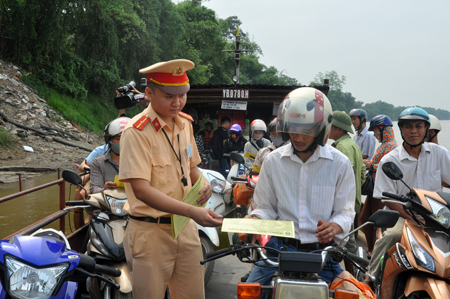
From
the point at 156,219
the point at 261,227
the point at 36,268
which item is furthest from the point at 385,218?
the point at 36,268

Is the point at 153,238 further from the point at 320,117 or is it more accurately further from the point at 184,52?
the point at 184,52

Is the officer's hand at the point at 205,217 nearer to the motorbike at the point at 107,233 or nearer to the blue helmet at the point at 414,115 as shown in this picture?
the motorbike at the point at 107,233

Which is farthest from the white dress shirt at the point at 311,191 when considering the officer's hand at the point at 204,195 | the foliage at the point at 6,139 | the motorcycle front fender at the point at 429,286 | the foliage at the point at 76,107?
the foliage at the point at 76,107

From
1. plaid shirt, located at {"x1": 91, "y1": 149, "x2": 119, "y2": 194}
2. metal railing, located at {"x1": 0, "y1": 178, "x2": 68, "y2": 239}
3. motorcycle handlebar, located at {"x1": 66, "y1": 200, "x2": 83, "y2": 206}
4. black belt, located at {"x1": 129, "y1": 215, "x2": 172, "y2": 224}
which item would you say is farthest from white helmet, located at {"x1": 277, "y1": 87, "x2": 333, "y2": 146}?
plaid shirt, located at {"x1": 91, "y1": 149, "x2": 119, "y2": 194}

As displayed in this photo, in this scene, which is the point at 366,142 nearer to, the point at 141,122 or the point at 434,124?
the point at 434,124

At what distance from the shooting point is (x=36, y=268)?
6.59ft

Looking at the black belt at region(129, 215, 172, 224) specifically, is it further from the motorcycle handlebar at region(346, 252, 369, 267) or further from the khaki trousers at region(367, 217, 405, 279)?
the khaki trousers at region(367, 217, 405, 279)

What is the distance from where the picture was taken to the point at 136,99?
4.50 meters

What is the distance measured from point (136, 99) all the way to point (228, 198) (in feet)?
9.03

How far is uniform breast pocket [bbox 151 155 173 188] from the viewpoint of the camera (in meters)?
2.59

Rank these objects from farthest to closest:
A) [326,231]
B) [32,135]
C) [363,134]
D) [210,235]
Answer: [32,135] → [363,134] → [210,235] → [326,231]

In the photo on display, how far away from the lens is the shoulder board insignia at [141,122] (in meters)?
2.55

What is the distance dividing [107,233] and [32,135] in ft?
47.4

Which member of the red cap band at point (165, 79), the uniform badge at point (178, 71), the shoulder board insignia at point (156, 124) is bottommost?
the shoulder board insignia at point (156, 124)
